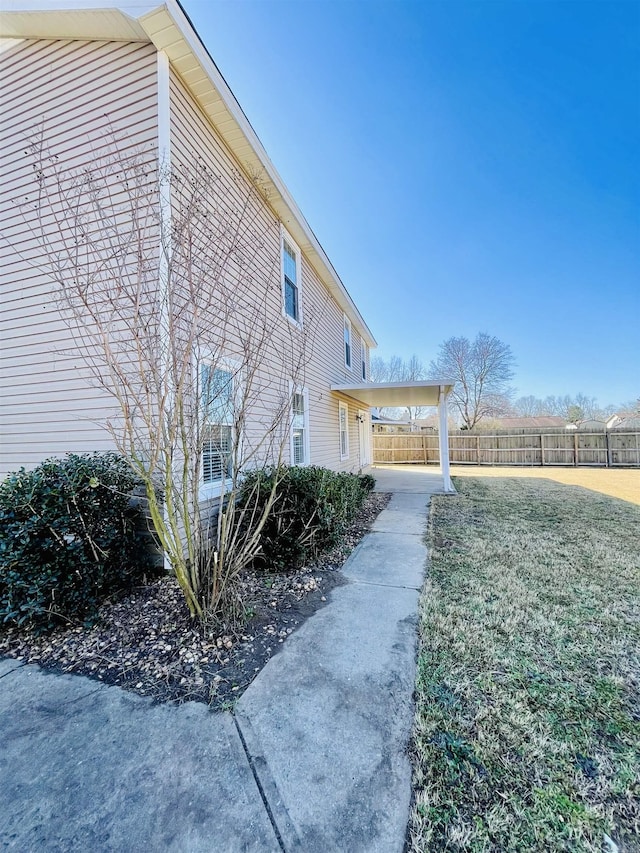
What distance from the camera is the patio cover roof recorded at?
8.77 metres

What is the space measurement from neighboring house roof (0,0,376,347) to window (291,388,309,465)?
3994mm

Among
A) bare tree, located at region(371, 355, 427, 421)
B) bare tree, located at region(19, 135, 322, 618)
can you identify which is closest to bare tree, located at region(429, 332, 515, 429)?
bare tree, located at region(371, 355, 427, 421)

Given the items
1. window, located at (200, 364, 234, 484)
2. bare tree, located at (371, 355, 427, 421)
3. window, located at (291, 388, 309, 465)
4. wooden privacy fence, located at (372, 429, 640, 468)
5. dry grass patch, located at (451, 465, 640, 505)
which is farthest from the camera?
bare tree, located at (371, 355, 427, 421)

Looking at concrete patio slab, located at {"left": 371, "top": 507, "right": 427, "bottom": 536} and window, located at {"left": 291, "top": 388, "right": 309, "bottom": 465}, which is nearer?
concrete patio slab, located at {"left": 371, "top": 507, "right": 427, "bottom": 536}

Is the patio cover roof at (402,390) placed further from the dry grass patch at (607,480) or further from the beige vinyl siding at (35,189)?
the beige vinyl siding at (35,189)

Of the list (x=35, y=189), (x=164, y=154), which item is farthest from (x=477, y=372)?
(x=35, y=189)

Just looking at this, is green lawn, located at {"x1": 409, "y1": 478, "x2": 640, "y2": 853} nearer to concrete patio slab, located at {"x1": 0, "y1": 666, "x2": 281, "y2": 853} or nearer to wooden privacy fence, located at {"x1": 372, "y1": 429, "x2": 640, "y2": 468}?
concrete patio slab, located at {"x1": 0, "y1": 666, "x2": 281, "y2": 853}

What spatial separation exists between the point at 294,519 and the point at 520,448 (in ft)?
53.4

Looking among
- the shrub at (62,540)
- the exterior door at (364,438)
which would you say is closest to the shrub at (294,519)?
the shrub at (62,540)

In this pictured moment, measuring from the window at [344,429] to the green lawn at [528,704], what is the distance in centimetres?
663

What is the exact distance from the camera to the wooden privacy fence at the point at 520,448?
15594mm

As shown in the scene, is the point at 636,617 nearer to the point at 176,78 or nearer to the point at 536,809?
the point at 536,809

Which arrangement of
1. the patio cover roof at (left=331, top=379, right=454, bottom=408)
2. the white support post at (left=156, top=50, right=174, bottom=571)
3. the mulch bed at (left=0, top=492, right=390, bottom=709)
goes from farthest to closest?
1. the patio cover roof at (left=331, top=379, right=454, bottom=408)
2. the white support post at (left=156, top=50, right=174, bottom=571)
3. the mulch bed at (left=0, top=492, right=390, bottom=709)

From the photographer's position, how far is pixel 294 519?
171 inches
